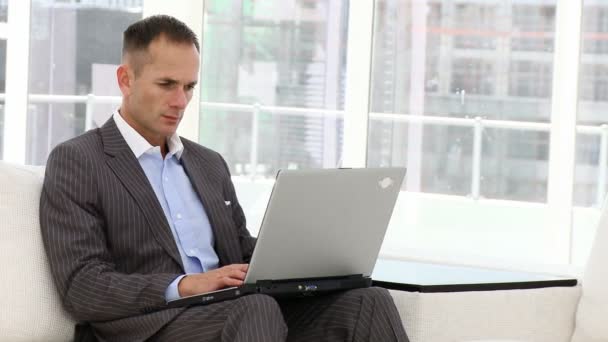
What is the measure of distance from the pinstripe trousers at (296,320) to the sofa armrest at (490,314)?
270mm

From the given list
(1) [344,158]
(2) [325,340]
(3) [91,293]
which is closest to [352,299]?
(2) [325,340]

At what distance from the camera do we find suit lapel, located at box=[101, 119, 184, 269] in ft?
7.89

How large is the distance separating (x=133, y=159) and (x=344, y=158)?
3073 mm

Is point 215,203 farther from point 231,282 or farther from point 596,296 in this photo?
point 596,296

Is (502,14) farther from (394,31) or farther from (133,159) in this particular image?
(133,159)

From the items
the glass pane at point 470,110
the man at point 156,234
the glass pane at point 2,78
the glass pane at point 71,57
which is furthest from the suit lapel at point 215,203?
the glass pane at point 2,78

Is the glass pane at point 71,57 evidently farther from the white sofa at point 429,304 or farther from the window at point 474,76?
the white sofa at point 429,304

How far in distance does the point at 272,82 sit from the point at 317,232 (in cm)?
333

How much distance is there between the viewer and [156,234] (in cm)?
241

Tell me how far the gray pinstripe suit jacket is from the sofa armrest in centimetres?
63

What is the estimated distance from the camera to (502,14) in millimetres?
5289

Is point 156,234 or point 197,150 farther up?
point 197,150

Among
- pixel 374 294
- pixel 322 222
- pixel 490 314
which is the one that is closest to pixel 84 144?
pixel 322 222

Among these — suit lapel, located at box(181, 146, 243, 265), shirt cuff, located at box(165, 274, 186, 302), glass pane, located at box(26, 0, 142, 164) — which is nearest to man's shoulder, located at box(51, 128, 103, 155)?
suit lapel, located at box(181, 146, 243, 265)
